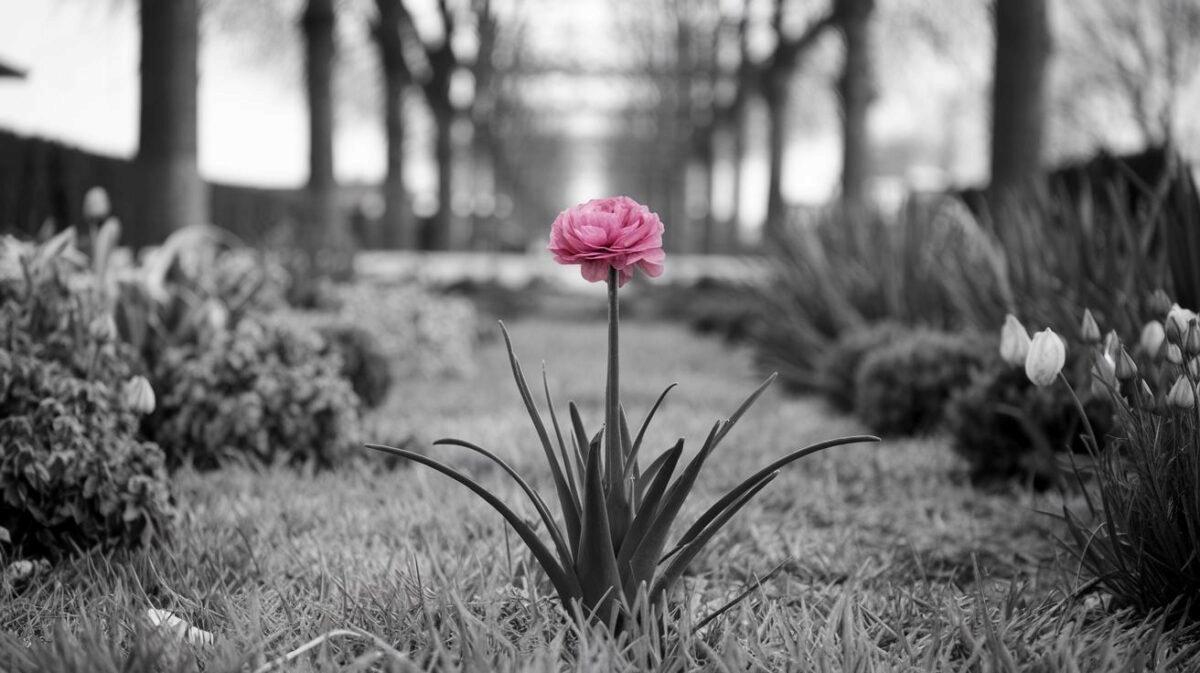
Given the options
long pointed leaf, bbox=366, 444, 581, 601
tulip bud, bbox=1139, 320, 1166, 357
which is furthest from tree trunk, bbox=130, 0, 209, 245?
tulip bud, bbox=1139, 320, 1166, 357

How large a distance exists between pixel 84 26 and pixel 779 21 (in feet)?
31.3

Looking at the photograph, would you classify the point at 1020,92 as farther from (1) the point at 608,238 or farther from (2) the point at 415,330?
(1) the point at 608,238

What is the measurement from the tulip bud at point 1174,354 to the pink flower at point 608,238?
1.00 m

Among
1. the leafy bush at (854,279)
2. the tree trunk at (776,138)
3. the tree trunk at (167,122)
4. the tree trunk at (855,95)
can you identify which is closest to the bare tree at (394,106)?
the tree trunk at (776,138)

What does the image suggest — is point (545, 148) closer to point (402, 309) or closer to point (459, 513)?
point (402, 309)

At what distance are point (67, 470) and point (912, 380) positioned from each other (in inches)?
132

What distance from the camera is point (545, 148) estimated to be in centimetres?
3147

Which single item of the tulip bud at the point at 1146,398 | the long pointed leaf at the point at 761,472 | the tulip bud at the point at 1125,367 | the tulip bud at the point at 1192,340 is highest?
the tulip bud at the point at 1192,340

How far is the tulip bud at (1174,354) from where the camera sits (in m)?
1.72

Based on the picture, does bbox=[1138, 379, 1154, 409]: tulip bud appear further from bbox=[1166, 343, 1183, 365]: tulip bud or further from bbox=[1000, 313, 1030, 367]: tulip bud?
bbox=[1000, 313, 1030, 367]: tulip bud

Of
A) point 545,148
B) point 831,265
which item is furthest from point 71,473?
point 545,148

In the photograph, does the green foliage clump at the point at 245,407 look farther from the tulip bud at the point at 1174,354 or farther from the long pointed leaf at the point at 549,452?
the tulip bud at the point at 1174,354

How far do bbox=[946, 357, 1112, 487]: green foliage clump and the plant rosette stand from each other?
1.80 metres

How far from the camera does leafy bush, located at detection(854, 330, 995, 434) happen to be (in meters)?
4.11
